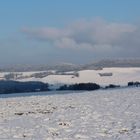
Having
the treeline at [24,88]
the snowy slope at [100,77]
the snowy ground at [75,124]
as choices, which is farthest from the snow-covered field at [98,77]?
the snowy ground at [75,124]

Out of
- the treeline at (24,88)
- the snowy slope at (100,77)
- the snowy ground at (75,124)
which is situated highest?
the snowy slope at (100,77)

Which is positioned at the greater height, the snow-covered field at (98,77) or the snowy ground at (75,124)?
the snow-covered field at (98,77)

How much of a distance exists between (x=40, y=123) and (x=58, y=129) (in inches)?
88.4

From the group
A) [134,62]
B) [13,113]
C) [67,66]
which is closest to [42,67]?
[67,66]

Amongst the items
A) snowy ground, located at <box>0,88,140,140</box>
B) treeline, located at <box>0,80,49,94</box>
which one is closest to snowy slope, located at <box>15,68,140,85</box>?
treeline, located at <box>0,80,49,94</box>

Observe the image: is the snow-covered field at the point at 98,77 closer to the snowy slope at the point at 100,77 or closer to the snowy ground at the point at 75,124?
the snowy slope at the point at 100,77

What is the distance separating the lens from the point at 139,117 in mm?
18312

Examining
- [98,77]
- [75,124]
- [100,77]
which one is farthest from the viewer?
[98,77]

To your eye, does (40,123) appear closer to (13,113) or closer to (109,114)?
(109,114)

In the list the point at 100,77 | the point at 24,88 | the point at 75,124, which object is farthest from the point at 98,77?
the point at 75,124

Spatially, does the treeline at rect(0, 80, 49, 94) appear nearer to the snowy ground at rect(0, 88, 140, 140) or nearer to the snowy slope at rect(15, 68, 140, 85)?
the snowy slope at rect(15, 68, 140, 85)

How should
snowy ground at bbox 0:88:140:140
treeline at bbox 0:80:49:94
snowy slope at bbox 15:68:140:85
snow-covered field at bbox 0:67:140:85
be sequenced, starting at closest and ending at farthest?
snowy ground at bbox 0:88:140:140 < treeline at bbox 0:80:49:94 < snowy slope at bbox 15:68:140:85 < snow-covered field at bbox 0:67:140:85

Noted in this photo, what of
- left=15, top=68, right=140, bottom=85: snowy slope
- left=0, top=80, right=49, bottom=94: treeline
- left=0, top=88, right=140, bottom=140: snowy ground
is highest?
left=15, top=68, right=140, bottom=85: snowy slope

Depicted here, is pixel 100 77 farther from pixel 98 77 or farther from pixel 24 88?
pixel 24 88
